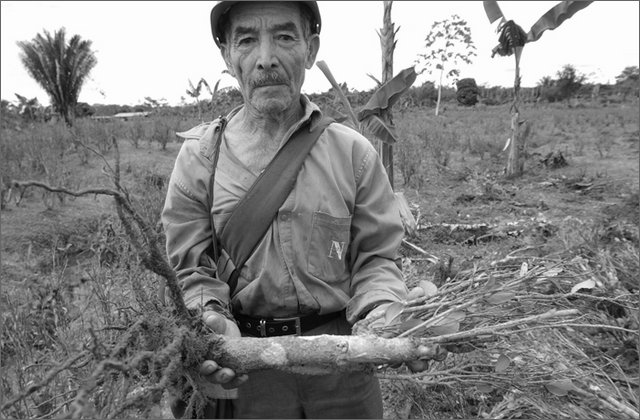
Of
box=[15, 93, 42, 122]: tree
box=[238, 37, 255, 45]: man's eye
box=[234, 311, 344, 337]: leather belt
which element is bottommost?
box=[234, 311, 344, 337]: leather belt

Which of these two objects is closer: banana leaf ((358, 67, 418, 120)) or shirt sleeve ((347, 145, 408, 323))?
shirt sleeve ((347, 145, 408, 323))

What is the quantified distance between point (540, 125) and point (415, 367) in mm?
16318

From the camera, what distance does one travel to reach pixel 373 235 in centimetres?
146

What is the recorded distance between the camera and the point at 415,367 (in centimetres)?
127

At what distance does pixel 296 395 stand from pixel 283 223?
553mm

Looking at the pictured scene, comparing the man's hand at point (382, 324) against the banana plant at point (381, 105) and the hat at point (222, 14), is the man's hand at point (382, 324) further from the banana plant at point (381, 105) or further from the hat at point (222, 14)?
the banana plant at point (381, 105)

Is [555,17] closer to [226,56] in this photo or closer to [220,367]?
[226,56]

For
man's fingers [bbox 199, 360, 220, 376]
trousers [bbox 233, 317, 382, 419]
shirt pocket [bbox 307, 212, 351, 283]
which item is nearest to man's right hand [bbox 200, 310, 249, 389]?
man's fingers [bbox 199, 360, 220, 376]

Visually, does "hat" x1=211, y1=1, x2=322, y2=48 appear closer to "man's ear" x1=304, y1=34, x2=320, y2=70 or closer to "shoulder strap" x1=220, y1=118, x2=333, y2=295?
"man's ear" x1=304, y1=34, x2=320, y2=70

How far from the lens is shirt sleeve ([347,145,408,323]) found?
1.43m

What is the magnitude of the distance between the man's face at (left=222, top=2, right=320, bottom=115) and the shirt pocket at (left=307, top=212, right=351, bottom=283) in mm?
372

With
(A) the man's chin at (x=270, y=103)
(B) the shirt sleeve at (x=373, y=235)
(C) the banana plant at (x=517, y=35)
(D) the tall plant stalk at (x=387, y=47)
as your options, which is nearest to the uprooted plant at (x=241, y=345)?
(B) the shirt sleeve at (x=373, y=235)

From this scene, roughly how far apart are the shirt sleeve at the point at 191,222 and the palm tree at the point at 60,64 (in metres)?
16.9

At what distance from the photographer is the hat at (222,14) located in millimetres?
1348
